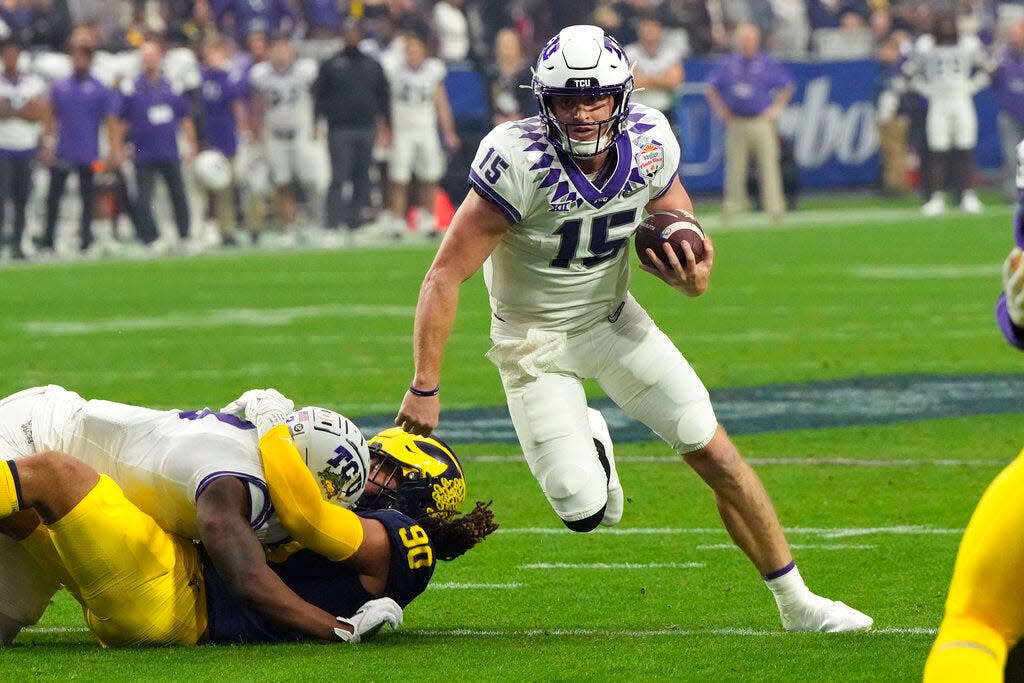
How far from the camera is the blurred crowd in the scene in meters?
16.7

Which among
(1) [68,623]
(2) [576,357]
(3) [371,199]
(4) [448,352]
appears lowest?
(3) [371,199]

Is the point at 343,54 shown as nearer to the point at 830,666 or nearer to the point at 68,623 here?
the point at 68,623

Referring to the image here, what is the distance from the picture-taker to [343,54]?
17547mm

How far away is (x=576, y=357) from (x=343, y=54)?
12693mm

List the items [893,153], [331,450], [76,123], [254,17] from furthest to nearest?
[893,153], [254,17], [76,123], [331,450]

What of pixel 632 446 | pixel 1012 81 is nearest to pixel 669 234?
pixel 632 446

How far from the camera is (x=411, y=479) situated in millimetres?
5105

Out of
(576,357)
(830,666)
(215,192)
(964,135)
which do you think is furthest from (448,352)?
(964,135)

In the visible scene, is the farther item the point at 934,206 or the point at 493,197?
the point at 934,206

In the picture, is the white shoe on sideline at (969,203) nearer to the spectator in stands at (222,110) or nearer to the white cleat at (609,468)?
the spectator in stands at (222,110)

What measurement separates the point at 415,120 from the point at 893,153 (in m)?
5.85

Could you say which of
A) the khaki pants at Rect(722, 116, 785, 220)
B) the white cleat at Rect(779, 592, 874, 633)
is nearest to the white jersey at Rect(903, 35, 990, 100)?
the khaki pants at Rect(722, 116, 785, 220)

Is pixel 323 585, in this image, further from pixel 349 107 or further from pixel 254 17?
pixel 254 17

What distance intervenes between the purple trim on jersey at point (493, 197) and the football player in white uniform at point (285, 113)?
511 inches
